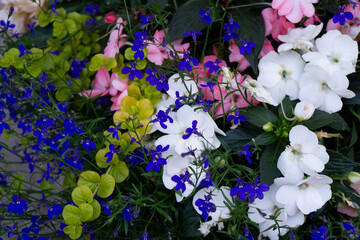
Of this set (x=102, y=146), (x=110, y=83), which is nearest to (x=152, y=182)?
(x=102, y=146)

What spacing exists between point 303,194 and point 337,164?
0.08 meters

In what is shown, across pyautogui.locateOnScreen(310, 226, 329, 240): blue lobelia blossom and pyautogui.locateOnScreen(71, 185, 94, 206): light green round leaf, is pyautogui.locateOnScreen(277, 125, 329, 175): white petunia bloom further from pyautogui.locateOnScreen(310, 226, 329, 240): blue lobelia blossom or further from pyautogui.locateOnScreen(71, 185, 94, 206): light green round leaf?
pyautogui.locateOnScreen(71, 185, 94, 206): light green round leaf

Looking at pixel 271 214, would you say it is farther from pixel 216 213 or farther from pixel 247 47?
pixel 247 47

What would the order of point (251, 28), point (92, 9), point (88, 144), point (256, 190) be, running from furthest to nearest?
point (92, 9), point (251, 28), point (88, 144), point (256, 190)

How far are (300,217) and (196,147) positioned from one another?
235 mm

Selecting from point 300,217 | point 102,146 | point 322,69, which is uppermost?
point 322,69

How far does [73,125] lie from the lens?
30.8 inches

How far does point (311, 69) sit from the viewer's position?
32.7 inches

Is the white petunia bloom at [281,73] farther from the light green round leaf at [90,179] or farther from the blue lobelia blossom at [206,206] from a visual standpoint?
the light green round leaf at [90,179]

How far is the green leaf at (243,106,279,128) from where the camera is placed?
0.81 m

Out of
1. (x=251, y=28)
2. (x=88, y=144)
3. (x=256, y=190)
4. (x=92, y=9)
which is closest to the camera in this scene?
(x=256, y=190)

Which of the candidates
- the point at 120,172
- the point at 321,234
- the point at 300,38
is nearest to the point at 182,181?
the point at 120,172

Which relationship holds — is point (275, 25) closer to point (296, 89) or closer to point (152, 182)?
point (296, 89)

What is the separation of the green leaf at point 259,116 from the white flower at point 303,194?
0.37 ft
